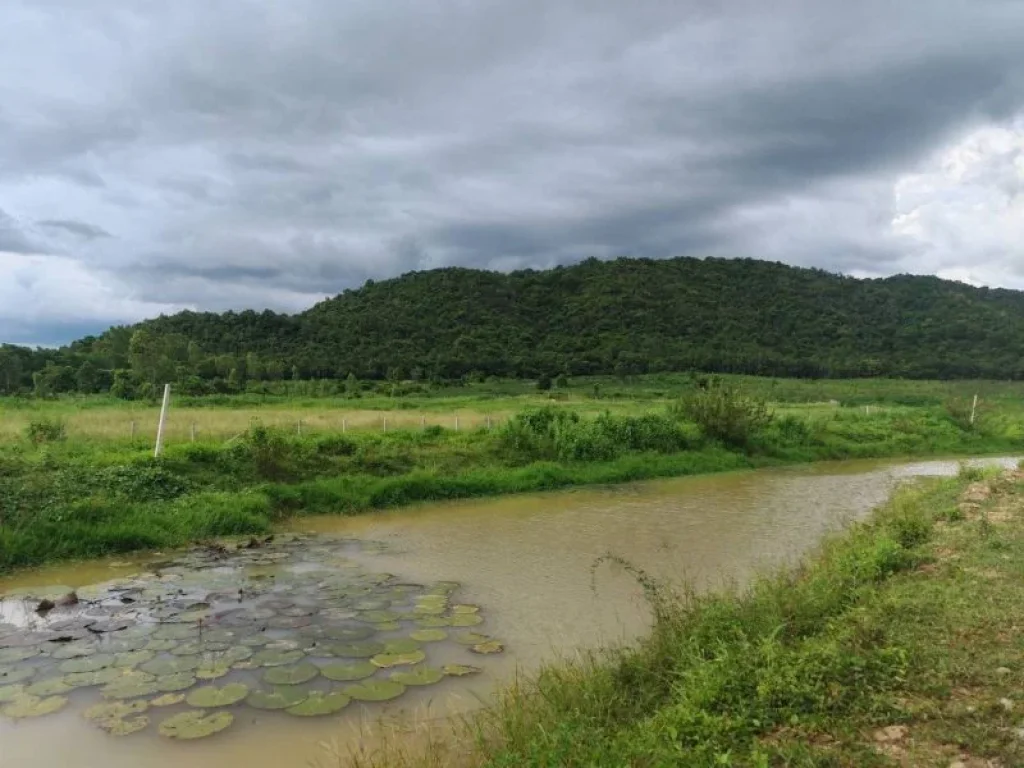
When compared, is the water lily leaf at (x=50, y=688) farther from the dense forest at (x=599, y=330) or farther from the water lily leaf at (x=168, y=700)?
the dense forest at (x=599, y=330)

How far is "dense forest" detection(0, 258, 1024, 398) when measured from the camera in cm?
5994

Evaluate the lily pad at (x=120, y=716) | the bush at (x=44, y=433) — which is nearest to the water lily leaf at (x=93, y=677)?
the lily pad at (x=120, y=716)

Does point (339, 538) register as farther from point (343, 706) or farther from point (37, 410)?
point (37, 410)

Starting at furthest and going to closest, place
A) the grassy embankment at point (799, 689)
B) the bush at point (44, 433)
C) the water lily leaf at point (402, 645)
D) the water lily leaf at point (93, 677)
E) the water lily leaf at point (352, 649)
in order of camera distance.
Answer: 1. the bush at point (44, 433)
2. the water lily leaf at point (402, 645)
3. the water lily leaf at point (352, 649)
4. the water lily leaf at point (93, 677)
5. the grassy embankment at point (799, 689)

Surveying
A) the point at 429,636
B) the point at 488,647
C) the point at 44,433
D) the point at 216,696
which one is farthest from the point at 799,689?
the point at 44,433

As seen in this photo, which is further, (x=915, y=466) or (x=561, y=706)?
(x=915, y=466)

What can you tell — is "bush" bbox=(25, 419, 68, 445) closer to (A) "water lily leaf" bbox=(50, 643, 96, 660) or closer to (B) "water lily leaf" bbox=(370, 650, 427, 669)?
(A) "water lily leaf" bbox=(50, 643, 96, 660)

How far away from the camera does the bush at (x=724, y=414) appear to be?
25.2 meters

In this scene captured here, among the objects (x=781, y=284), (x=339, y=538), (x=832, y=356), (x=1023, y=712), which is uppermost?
(x=781, y=284)

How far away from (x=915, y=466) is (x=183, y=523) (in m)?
24.6

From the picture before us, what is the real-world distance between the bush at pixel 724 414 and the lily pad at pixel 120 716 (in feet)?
70.9

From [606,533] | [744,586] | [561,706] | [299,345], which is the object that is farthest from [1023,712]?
[299,345]

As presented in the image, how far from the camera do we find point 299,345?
2579 inches

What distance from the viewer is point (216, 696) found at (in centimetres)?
616
